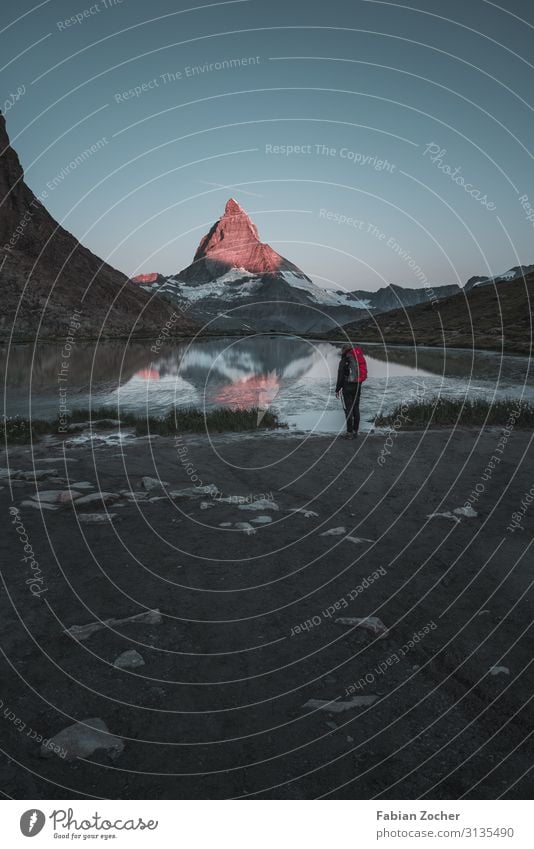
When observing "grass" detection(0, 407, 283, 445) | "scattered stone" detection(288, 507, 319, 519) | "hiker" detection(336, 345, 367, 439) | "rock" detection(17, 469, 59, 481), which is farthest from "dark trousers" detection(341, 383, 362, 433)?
"rock" detection(17, 469, 59, 481)

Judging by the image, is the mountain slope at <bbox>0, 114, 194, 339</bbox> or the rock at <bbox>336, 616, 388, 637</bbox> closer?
the rock at <bbox>336, 616, 388, 637</bbox>

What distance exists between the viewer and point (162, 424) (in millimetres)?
16203

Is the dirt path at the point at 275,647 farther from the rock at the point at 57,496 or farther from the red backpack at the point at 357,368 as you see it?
the red backpack at the point at 357,368

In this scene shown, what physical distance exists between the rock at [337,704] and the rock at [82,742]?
1.40 meters

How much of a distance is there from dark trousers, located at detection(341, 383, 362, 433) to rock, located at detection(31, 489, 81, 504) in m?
8.32

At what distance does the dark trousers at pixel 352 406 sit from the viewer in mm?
14582

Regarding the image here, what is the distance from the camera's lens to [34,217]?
15025cm

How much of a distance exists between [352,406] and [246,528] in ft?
26.5

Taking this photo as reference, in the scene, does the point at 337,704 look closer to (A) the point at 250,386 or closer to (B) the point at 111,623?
(B) the point at 111,623

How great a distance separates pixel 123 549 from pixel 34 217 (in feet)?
562

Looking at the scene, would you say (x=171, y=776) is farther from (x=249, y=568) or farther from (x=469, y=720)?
(x=249, y=568)

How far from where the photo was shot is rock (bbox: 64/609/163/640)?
470 cm

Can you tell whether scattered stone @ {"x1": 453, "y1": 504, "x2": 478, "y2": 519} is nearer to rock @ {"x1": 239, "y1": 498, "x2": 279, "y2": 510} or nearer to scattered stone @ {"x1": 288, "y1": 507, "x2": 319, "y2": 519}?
scattered stone @ {"x1": 288, "y1": 507, "x2": 319, "y2": 519}
